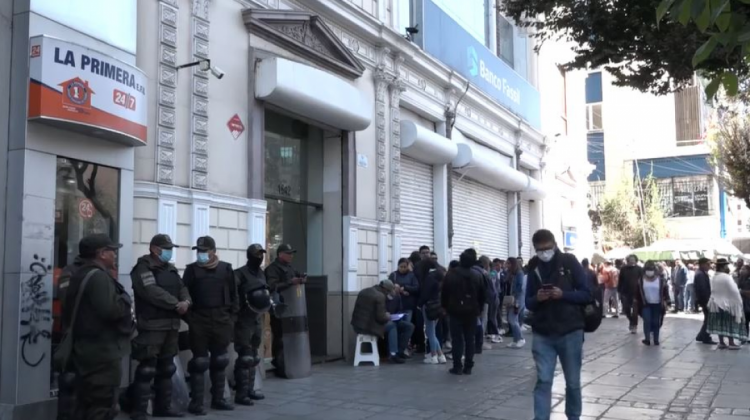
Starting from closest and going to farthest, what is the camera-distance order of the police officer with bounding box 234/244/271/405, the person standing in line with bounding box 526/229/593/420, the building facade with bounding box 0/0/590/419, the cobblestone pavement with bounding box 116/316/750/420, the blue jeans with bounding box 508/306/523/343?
the person standing in line with bounding box 526/229/593/420 < the building facade with bounding box 0/0/590/419 < the cobblestone pavement with bounding box 116/316/750/420 < the police officer with bounding box 234/244/271/405 < the blue jeans with bounding box 508/306/523/343

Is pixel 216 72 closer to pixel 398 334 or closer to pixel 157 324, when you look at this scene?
pixel 157 324

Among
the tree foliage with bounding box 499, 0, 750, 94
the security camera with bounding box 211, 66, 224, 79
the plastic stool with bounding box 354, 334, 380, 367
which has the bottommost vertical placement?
the plastic stool with bounding box 354, 334, 380, 367

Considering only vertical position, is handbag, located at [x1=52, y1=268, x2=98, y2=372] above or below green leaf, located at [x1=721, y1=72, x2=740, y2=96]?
below

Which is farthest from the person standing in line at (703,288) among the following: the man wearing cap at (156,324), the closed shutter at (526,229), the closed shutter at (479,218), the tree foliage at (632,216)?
the tree foliage at (632,216)

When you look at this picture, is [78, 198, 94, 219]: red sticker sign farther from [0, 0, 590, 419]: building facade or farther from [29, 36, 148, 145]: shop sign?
[29, 36, 148, 145]: shop sign

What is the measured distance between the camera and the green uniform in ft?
17.6

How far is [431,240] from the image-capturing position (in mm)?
16062

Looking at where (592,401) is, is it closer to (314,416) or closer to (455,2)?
(314,416)

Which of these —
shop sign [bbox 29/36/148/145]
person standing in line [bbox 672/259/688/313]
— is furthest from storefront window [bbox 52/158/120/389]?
person standing in line [bbox 672/259/688/313]

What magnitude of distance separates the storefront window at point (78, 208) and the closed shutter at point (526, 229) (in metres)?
15.8

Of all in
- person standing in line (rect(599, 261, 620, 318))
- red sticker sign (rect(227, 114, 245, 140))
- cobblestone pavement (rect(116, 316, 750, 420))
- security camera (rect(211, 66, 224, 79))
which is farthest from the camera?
person standing in line (rect(599, 261, 620, 318))

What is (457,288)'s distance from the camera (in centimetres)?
1034

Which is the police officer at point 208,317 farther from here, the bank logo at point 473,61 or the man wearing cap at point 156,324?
the bank logo at point 473,61

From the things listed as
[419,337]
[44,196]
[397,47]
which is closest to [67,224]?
[44,196]
